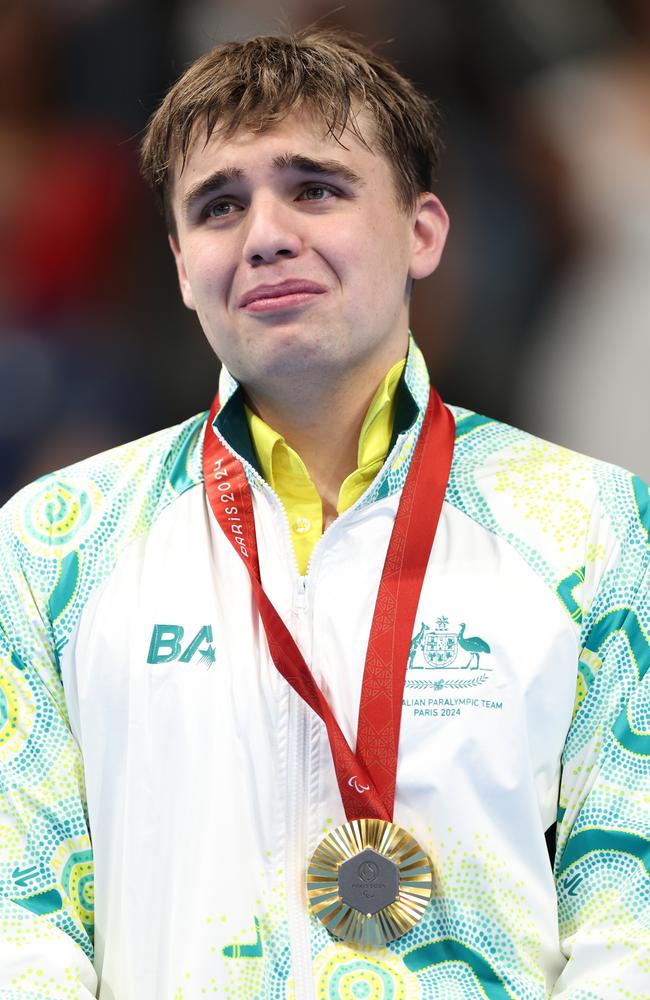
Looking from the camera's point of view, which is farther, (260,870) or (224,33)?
(224,33)

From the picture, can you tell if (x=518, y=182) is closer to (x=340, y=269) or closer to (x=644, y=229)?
(x=644, y=229)

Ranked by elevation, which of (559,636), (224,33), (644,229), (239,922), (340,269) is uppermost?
(224,33)

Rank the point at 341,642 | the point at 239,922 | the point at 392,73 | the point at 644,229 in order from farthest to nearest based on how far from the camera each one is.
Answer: the point at 644,229, the point at 392,73, the point at 341,642, the point at 239,922

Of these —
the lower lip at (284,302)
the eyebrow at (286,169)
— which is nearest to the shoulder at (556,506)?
the lower lip at (284,302)

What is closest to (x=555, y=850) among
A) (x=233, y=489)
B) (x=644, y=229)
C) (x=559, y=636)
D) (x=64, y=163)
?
(x=559, y=636)

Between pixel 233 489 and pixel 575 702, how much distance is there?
634 millimetres

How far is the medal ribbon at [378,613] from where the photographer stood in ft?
5.26

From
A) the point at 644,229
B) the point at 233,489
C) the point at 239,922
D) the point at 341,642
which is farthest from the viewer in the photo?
the point at 644,229

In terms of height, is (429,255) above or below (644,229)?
below

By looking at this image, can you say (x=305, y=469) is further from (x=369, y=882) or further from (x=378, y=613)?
(x=369, y=882)

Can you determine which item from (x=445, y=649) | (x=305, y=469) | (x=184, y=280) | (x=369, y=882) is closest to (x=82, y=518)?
(x=305, y=469)

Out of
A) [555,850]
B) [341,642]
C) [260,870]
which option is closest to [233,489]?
[341,642]

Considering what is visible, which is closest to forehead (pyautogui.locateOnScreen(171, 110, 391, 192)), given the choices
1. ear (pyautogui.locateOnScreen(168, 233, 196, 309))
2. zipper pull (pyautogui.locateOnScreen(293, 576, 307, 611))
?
ear (pyautogui.locateOnScreen(168, 233, 196, 309))

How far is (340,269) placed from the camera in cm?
177
